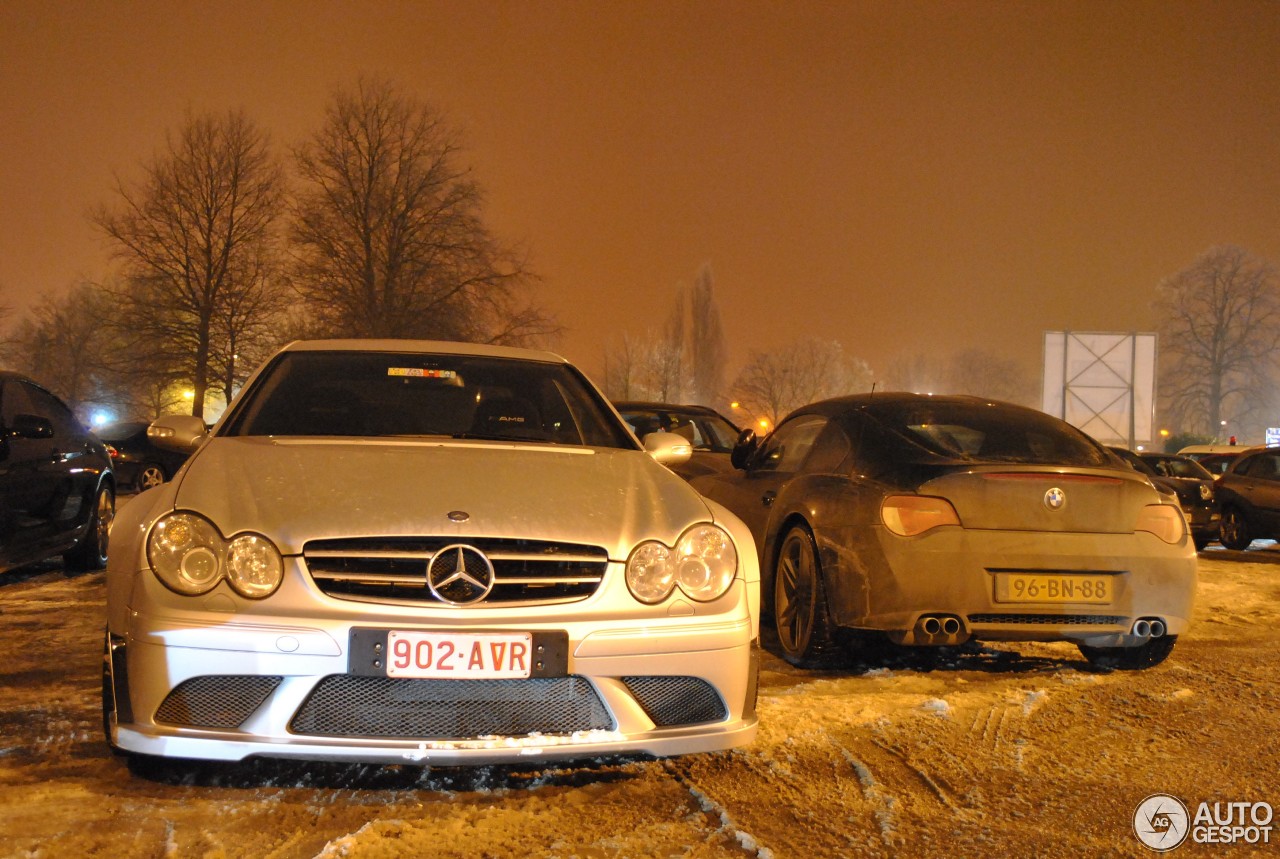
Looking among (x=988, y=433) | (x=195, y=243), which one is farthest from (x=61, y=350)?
(x=988, y=433)

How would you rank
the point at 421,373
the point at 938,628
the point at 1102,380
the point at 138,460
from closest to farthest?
the point at 421,373, the point at 938,628, the point at 138,460, the point at 1102,380

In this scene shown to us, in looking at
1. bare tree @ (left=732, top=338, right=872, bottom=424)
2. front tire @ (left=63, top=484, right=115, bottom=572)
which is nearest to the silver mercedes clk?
front tire @ (left=63, top=484, right=115, bottom=572)

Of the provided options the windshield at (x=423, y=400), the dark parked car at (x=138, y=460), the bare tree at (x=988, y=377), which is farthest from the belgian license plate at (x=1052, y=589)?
the bare tree at (x=988, y=377)

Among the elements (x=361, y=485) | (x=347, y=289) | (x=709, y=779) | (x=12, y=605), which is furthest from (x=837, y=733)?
(x=347, y=289)

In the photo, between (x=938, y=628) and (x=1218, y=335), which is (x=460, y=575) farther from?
(x=1218, y=335)

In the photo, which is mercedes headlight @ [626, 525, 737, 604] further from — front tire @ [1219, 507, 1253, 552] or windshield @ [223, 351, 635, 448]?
front tire @ [1219, 507, 1253, 552]

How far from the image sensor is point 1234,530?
1412 centimetres

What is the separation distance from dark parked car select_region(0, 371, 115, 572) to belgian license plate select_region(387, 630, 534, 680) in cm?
510

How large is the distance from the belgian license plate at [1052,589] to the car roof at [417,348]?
222cm

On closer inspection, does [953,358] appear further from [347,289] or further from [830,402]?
[830,402]

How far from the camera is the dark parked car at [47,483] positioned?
282 inches

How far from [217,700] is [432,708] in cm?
58

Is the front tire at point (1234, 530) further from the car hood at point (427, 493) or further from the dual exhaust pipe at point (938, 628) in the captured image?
the car hood at point (427, 493)

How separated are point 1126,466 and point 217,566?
4201 mm
